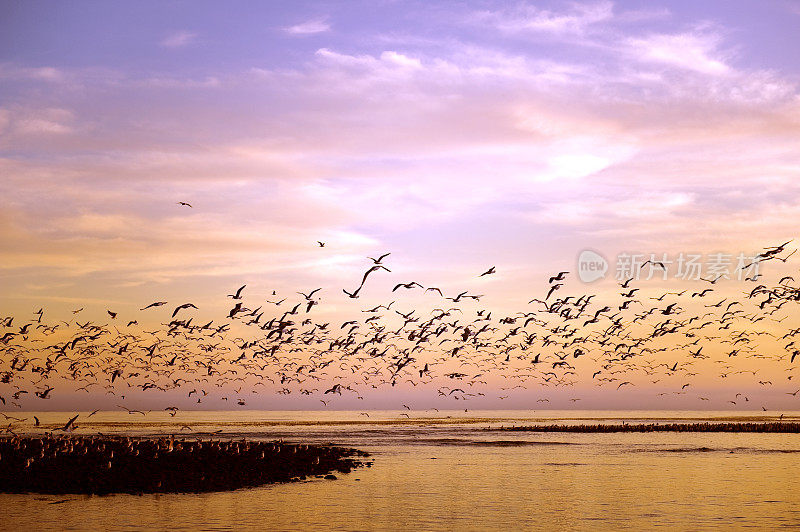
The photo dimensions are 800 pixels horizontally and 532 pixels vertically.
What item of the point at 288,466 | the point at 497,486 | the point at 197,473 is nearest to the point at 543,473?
the point at 497,486

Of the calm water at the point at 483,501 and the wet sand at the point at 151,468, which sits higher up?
the wet sand at the point at 151,468

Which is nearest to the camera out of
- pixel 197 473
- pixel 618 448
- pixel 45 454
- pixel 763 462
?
pixel 197 473

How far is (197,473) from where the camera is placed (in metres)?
44.4

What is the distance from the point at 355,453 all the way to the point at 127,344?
23.3 meters

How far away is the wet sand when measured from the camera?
40.9m

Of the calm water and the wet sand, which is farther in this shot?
the wet sand

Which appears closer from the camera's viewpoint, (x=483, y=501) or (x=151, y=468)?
(x=483, y=501)

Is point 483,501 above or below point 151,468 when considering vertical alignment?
below

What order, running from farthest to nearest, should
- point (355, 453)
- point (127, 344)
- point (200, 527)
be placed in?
point (355, 453) → point (127, 344) → point (200, 527)

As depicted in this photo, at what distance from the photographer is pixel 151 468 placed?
4472 cm

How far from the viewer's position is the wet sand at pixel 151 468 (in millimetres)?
40906

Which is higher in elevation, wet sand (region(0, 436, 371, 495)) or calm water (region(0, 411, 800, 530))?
wet sand (region(0, 436, 371, 495))

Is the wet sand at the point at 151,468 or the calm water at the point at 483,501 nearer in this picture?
the calm water at the point at 483,501

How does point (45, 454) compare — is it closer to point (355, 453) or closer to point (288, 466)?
point (288, 466)
